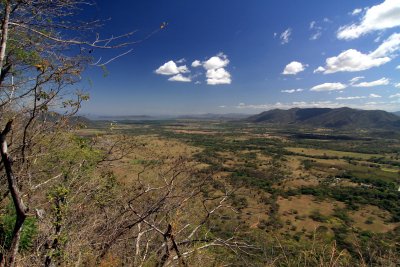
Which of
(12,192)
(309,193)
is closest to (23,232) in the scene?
(12,192)

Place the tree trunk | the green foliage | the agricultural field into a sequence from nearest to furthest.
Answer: the tree trunk < the green foliage < the agricultural field

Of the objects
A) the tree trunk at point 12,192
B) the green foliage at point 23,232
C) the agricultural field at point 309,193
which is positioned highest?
A: the tree trunk at point 12,192

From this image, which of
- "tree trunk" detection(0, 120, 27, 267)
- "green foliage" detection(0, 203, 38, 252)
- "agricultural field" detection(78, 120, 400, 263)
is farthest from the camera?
"agricultural field" detection(78, 120, 400, 263)

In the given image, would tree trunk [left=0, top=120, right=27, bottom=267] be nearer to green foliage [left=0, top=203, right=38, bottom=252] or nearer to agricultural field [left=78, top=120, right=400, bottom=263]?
green foliage [left=0, top=203, right=38, bottom=252]

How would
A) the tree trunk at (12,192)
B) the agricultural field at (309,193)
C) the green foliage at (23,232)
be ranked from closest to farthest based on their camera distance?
the tree trunk at (12,192) < the green foliage at (23,232) < the agricultural field at (309,193)

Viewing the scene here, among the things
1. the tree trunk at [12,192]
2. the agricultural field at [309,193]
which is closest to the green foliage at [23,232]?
the tree trunk at [12,192]

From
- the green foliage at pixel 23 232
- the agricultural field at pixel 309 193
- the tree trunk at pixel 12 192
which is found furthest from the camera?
the agricultural field at pixel 309 193

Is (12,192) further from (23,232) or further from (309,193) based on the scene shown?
(309,193)

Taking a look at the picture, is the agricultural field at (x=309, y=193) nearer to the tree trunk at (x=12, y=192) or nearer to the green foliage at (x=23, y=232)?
the green foliage at (x=23, y=232)

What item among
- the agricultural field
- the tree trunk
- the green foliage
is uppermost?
the tree trunk

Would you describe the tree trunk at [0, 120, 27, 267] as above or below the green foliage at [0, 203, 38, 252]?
above

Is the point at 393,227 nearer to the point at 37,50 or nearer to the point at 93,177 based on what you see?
the point at 93,177

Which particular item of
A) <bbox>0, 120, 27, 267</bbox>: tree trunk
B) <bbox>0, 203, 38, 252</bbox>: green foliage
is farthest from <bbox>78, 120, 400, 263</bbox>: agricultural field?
<bbox>0, 120, 27, 267</bbox>: tree trunk

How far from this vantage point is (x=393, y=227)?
137 ft
